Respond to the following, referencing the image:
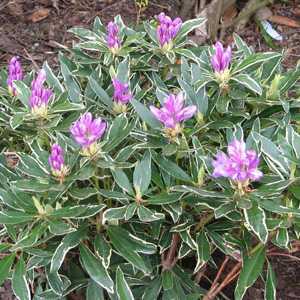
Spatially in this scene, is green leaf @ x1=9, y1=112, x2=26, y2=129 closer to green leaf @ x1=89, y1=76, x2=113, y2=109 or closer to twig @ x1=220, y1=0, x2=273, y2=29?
green leaf @ x1=89, y1=76, x2=113, y2=109

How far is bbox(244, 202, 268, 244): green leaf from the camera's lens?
1.49m

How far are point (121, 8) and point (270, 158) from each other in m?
2.53

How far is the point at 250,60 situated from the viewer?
178 centimetres

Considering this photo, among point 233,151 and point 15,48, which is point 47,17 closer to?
point 15,48

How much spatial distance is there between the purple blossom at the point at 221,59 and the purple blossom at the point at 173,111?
20 cm

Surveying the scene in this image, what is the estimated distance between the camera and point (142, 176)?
63.5 inches

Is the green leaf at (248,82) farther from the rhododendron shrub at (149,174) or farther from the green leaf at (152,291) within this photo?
the green leaf at (152,291)

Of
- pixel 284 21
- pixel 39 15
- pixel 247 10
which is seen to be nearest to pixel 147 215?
pixel 247 10

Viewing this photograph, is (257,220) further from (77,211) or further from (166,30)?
(166,30)

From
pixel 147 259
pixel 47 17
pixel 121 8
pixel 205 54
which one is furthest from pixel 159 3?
pixel 147 259

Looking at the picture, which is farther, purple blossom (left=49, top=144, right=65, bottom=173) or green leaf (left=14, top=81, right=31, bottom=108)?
green leaf (left=14, top=81, right=31, bottom=108)

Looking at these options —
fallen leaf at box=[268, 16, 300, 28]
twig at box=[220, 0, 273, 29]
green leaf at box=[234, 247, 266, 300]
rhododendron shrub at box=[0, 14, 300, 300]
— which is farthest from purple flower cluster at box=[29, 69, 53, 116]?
fallen leaf at box=[268, 16, 300, 28]

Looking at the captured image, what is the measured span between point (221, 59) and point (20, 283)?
718mm

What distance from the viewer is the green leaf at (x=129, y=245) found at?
5.28 feet
